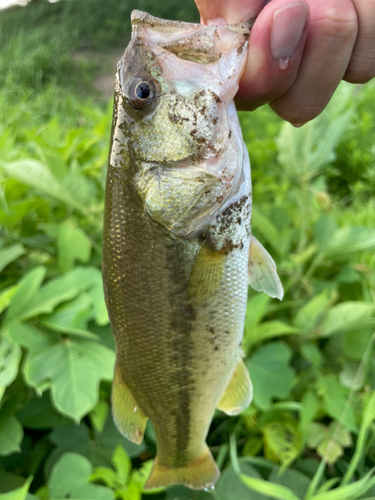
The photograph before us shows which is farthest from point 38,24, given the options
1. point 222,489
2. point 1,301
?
point 222,489

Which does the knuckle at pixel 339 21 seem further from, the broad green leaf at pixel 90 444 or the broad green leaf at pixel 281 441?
the broad green leaf at pixel 90 444

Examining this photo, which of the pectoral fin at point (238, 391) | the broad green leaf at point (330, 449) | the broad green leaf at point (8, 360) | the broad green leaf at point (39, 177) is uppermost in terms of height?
the broad green leaf at point (39, 177)

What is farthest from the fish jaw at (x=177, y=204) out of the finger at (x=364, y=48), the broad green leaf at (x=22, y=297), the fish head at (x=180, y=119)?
the broad green leaf at (x=22, y=297)

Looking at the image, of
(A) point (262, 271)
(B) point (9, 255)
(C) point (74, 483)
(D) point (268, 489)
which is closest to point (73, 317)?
(B) point (9, 255)

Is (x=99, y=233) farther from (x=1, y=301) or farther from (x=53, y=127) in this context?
(x=53, y=127)

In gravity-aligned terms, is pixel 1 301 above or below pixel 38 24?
below

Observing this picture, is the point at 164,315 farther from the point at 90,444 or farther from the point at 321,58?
the point at 90,444
